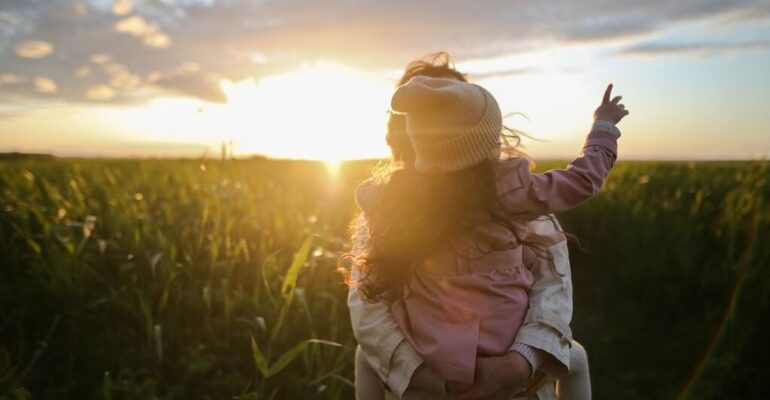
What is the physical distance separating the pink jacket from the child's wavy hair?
37 millimetres

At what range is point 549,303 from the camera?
1897mm

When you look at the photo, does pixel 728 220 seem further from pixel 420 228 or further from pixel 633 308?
pixel 420 228

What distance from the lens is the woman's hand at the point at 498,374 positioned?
5.89 ft

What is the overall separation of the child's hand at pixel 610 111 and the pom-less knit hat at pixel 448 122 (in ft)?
1.24

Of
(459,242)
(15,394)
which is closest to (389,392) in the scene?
(459,242)

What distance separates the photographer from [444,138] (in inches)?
71.7

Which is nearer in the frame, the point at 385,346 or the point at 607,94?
the point at 385,346

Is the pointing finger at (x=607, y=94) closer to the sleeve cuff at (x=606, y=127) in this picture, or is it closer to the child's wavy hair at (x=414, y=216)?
the sleeve cuff at (x=606, y=127)

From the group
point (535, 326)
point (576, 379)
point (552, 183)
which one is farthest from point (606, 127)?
point (576, 379)

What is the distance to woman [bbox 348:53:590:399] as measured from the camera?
1815 millimetres

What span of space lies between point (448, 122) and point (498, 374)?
0.71 meters

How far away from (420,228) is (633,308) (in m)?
3.06

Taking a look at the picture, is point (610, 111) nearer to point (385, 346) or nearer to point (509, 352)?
point (509, 352)

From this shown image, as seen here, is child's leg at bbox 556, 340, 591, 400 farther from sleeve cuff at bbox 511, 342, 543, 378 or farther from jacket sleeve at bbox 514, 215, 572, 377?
sleeve cuff at bbox 511, 342, 543, 378
